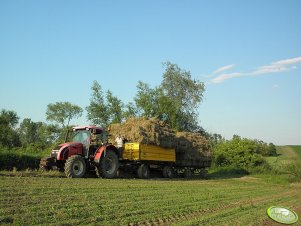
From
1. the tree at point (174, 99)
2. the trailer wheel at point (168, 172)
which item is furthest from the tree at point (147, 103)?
the trailer wheel at point (168, 172)

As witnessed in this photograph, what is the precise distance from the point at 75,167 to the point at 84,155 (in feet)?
4.16

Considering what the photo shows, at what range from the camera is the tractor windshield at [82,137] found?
18.5 meters

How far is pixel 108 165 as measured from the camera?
19.1m

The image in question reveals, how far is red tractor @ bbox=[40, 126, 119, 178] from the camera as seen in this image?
56.2ft

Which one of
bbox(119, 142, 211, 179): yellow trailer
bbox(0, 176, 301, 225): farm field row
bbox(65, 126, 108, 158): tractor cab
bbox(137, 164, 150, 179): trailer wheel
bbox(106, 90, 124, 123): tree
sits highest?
bbox(106, 90, 124, 123): tree

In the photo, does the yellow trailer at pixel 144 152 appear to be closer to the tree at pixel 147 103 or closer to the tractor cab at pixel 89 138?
the tractor cab at pixel 89 138

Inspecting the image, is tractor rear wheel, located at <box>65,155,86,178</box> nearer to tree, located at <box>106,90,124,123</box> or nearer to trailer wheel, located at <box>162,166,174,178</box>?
trailer wheel, located at <box>162,166,174,178</box>

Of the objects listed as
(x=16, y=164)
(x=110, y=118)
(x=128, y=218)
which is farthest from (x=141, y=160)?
(x=110, y=118)

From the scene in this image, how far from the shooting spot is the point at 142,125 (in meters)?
21.5

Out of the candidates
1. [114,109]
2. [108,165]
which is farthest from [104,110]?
[108,165]

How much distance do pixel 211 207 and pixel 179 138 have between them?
12695 mm

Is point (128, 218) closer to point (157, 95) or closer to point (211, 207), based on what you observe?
point (211, 207)

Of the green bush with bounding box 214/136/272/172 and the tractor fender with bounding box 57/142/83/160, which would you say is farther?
the green bush with bounding box 214/136/272/172

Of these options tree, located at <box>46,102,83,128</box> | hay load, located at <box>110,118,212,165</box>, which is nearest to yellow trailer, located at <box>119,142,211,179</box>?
hay load, located at <box>110,118,212,165</box>
